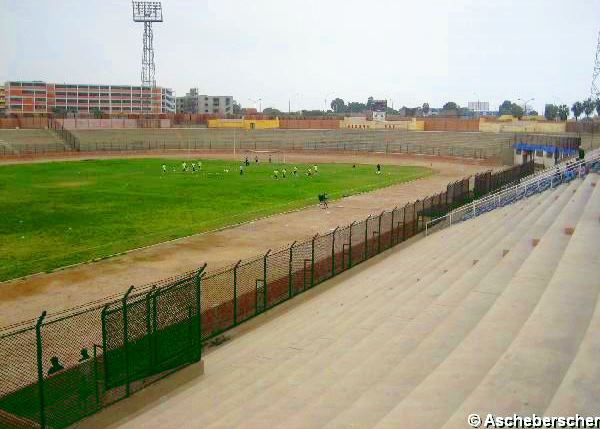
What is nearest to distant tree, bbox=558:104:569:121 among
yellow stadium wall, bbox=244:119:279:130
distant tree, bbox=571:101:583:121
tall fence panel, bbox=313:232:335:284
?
distant tree, bbox=571:101:583:121

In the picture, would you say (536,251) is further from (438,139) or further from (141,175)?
(438,139)

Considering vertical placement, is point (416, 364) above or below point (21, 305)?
above

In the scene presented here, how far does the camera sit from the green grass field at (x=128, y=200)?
97.8 ft

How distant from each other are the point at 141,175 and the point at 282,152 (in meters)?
38.0

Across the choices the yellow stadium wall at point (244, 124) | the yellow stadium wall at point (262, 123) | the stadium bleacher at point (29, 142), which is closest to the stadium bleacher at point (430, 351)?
the stadium bleacher at point (29, 142)

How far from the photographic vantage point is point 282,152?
9906 centimetres

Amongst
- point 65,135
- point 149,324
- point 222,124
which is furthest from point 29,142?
point 149,324

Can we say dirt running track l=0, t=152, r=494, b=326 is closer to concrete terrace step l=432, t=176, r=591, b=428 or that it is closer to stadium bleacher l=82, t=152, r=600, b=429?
stadium bleacher l=82, t=152, r=600, b=429

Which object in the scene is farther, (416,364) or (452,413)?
(416,364)

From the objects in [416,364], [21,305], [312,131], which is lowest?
[21,305]

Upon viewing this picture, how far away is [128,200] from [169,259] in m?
20.5

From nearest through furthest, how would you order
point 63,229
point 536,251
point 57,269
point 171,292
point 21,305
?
point 171,292 < point 536,251 < point 21,305 < point 57,269 < point 63,229

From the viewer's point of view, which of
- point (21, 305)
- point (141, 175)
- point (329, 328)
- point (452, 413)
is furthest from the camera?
point (141, 175)

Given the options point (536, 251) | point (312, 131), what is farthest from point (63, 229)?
point (312, 131)
